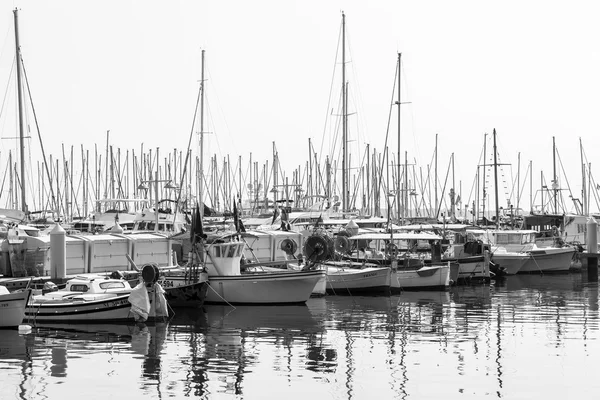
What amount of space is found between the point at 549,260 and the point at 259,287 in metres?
31.8

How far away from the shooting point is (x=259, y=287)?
139 ft

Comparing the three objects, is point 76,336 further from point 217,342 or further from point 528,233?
point 528,233

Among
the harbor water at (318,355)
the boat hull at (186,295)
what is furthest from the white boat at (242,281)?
the boat hull at (186,295)

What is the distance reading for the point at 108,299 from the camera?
116 ft

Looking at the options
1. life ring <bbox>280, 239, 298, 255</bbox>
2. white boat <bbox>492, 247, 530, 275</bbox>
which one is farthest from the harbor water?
white boat <bbox>492, 247, 530, 275</bbox>

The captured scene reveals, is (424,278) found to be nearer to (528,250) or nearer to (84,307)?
(528,250)

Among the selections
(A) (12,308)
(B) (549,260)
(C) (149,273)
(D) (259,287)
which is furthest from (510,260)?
(A) (12,308)

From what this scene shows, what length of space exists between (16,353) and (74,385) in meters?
5.64

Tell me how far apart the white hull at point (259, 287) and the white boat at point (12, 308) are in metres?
10.9

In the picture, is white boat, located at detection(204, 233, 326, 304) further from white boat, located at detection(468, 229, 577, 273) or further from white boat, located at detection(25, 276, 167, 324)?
white boat, located at detection(468, 229, 577, 273)

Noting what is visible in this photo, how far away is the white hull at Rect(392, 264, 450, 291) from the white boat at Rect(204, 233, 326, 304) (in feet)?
32.5

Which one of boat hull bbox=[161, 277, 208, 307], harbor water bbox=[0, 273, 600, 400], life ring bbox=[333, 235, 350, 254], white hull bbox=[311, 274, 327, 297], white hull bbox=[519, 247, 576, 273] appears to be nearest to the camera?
harbor water bbox=[0, 273, 600, 400]

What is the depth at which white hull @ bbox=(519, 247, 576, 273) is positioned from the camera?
66.9 metres

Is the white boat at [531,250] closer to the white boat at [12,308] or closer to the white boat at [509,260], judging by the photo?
the white boat at [509,260]
